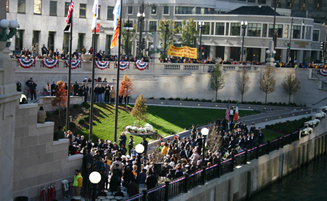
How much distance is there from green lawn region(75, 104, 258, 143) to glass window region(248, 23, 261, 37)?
36546 mm

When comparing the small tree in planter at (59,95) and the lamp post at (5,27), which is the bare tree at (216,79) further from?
the lamp post at (5,27)

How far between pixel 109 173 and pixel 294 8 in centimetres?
9097

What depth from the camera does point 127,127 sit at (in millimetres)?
34688

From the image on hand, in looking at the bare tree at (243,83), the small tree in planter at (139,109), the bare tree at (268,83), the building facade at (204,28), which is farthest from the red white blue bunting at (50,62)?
the bare tree at (268,83)

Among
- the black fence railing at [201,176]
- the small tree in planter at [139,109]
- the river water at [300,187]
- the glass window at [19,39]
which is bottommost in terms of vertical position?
the river water at [300,187]

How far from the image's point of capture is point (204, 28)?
81.8m

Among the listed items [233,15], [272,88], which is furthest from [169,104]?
[233,15]

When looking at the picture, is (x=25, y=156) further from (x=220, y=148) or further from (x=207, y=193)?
(x=220, y=148)

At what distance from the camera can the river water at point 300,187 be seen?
29234 millimetres

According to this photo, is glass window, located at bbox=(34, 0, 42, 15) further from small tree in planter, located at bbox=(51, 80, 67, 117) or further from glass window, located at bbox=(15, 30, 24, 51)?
small tree in planter, located at bbox=(51, 80, 67, 117)

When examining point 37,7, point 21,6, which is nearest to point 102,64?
point 37,7

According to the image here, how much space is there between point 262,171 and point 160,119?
433 inches

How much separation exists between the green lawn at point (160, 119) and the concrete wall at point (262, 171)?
7.07m

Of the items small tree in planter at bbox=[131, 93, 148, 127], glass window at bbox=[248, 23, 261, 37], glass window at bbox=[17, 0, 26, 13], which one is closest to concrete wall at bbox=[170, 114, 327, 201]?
small tree in planter at bbox=[131, 93, 148, 127]
